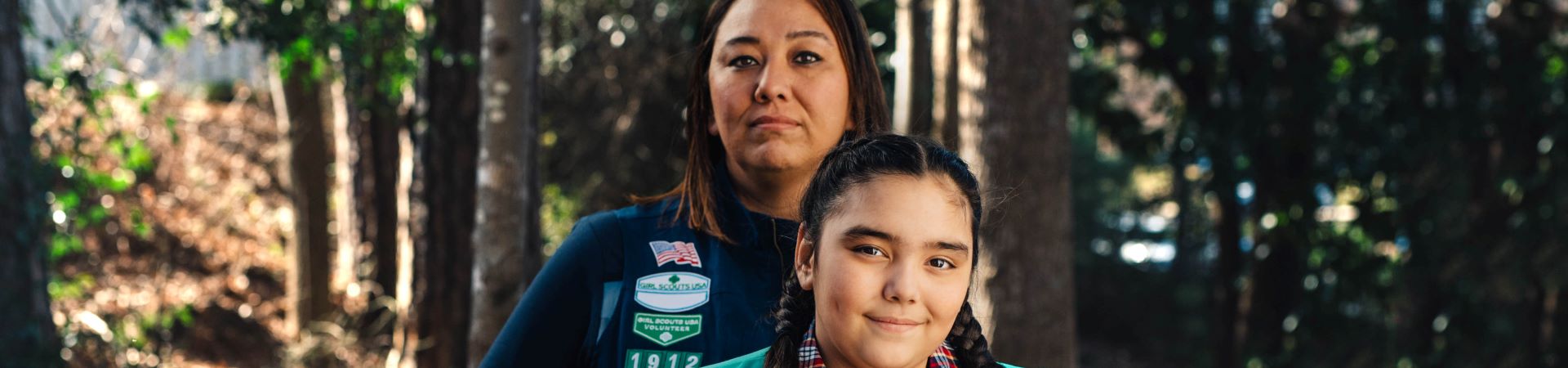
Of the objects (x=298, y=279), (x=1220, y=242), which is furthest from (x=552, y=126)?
(x=1220, y=242)

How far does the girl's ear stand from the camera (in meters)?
1.96

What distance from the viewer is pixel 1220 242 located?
31.3 feet

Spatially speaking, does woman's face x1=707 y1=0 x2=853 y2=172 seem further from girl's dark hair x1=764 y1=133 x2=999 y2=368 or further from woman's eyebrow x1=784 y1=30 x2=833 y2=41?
girl's dark hair x1=764 y1=133 x2=999 y2=368

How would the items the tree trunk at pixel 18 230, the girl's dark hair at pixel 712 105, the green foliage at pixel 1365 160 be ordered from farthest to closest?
the green foliage at pixel 1365 160, the tree trunk at pixel 18 230, the girl's dark hair at pixel 712 105

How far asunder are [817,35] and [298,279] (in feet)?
31.2

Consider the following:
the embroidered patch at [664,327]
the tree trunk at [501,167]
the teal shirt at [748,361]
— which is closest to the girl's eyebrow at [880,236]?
the teal shirt at [748,361]

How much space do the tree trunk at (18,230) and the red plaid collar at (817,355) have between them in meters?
4.65

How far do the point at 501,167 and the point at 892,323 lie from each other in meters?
2.85

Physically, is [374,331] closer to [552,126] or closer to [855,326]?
[552,126]

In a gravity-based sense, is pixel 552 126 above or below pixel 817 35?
below

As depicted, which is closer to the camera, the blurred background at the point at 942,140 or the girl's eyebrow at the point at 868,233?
the girl's eyebrow at the point at 868,233

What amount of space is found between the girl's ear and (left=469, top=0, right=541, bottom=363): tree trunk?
260 cm

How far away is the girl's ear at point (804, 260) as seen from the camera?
1958mm

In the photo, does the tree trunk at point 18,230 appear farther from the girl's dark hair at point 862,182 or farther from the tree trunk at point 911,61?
the girl's dark hair at point 862,182
